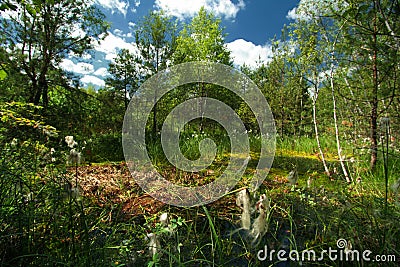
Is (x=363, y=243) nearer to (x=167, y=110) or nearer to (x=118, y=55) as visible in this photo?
(x=167, y=110)

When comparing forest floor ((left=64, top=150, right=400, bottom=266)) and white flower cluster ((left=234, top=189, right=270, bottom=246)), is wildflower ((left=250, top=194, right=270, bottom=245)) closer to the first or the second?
white flower cluster ((left=234, top=189, right=270, bottom=246))

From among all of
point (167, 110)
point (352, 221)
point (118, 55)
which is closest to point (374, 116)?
point (352, 221)

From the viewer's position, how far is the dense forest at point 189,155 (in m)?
1.21

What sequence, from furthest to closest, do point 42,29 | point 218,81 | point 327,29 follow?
point 218,81 → point 42,29 → point 327,29

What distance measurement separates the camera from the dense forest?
1.21 metres

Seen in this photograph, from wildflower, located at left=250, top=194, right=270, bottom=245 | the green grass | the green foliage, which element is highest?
the green foliage

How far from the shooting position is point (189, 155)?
3484mm

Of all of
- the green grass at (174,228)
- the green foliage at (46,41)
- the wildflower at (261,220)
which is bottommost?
the green grass at (174,228)

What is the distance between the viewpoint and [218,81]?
6.10 m

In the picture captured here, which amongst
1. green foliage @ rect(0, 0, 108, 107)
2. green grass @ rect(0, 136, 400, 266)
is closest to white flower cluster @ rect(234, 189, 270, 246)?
green grass @ rect(0, 136, 400, 266)

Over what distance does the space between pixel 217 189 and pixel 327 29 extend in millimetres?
2688

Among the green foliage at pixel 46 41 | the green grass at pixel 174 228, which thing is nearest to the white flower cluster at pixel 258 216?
the green grass at pixel 174 228

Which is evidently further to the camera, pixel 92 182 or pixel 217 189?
pixel 92 182

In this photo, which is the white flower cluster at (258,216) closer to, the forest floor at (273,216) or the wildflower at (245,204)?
the wildflower at (245,204)
